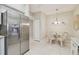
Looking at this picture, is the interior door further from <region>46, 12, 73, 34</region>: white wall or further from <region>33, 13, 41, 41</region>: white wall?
<region>46, 12, 73, 34</region>: white wall

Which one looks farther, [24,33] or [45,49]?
[24,33]

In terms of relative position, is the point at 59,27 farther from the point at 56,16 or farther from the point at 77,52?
the point at 77,52

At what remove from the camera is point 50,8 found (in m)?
2.03

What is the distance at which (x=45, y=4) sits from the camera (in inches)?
78.4

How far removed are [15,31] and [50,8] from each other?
2.60ft

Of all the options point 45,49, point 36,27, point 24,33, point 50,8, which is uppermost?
point 50,8

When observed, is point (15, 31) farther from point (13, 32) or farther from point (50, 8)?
point (50, 8)

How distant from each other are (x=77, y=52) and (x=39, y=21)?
910 millimetres

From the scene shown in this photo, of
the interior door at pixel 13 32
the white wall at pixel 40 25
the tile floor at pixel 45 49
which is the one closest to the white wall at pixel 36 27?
the white wall at pixel 40 25

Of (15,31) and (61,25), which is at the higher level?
(61,25)

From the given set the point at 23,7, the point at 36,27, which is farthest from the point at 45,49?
the point at 23,7

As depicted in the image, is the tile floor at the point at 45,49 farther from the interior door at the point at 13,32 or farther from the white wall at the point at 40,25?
the interior door at the point at 13,32
